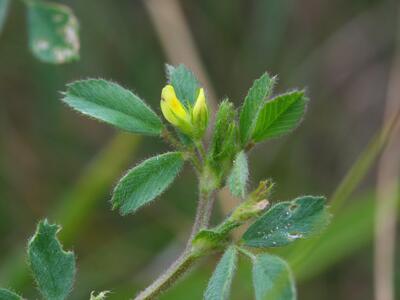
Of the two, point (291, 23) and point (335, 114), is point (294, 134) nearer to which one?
point (335, 114)

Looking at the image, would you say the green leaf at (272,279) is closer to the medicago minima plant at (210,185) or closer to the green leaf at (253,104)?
the medicago minima plant at (210,185)

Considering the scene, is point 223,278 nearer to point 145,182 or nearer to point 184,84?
point 145,182

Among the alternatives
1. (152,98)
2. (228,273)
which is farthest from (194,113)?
(152,98)

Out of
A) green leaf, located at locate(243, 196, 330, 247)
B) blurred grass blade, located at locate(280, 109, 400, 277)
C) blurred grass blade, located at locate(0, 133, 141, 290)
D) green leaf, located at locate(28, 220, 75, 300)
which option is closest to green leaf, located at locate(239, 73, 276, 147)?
green leaf, located at locate(243, 196, 330, 247)

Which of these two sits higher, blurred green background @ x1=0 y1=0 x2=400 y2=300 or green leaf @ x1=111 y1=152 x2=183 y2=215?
blurred green background @ x1=0 y1=0 x2=400 y2=300

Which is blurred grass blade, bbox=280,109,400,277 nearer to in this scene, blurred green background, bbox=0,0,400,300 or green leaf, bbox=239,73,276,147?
green leaf, bbox=239,73,276,147

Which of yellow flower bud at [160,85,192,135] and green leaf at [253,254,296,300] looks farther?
yellow flower bud at [160,85,192,135]
